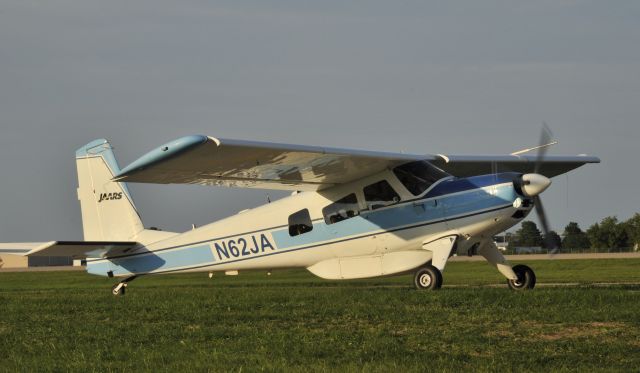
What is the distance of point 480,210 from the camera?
18266 millimetres

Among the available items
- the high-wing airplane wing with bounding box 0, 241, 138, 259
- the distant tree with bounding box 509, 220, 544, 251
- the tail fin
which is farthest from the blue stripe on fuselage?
the distant tree with bounding box 509, 220, 544, 251

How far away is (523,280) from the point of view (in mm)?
19203

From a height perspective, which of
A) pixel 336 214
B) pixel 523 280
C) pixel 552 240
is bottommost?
pixel 523 280

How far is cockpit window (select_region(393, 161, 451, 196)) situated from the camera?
19062 mm

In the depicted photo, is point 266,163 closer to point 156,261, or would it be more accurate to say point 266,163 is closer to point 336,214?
point 336,214

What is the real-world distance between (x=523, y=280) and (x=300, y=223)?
4.98m

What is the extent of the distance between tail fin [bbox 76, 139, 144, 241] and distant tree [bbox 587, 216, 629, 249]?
87.5 m

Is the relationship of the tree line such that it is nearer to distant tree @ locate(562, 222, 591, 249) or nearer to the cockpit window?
distant tree @ locate(562, 222, 591, 249)

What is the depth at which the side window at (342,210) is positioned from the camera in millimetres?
20062

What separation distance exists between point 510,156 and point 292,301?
25.4 feet

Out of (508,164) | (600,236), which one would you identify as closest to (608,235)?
(600,236)

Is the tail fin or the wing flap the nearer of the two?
the wing flap

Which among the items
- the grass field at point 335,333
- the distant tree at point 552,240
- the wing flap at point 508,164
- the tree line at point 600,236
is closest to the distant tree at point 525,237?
the tree line at point 600,236

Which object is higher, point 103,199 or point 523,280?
point 103,199
